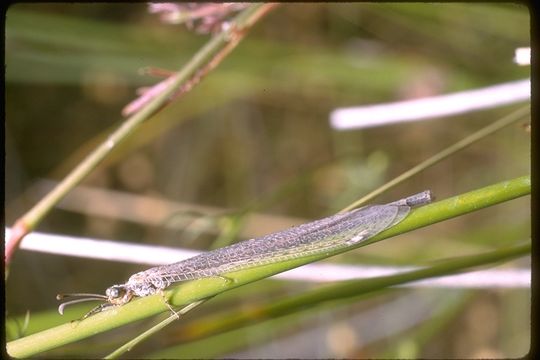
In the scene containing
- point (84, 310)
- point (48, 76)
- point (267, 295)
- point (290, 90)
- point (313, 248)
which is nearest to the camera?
point (313, 248)

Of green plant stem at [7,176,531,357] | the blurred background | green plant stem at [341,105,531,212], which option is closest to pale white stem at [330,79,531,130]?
green plant stem at [341,105,531,212]

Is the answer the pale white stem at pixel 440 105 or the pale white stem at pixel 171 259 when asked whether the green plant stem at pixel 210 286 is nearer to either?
the pale white stem at pixel 171 259

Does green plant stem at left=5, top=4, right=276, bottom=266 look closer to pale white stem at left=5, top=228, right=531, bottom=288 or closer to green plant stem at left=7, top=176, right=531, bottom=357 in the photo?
pale white stem at left=5, top=228, right=531, bottom=288

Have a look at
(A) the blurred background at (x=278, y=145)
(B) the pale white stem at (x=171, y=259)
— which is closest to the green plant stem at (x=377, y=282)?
(B) the pale white stem at (x=171, y=259)

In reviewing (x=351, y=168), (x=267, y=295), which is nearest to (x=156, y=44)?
(x=351, y=168)

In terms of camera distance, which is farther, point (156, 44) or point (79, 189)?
point (79, 189)

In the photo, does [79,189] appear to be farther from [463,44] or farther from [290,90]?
[463,44]

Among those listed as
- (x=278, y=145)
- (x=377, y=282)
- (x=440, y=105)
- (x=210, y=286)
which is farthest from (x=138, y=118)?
(x=278, y=145)

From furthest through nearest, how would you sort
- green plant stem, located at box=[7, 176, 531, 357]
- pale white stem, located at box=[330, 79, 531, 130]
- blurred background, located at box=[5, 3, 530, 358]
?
1. blurred background, located at box=[5, 3, 530, 358]
2. pale white stem, located at box=[330, 79, 531, 130]
3. green plant stem, located at box=[7, 176, 531, 357]
